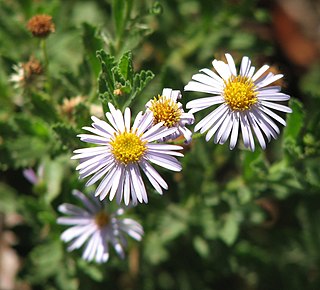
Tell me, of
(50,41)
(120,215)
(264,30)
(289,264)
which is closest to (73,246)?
(120,215)

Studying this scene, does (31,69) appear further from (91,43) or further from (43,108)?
(91,43)

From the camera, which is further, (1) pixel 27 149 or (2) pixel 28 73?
(1) pixel 27 149

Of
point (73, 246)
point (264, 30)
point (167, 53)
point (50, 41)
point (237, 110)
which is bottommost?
point (73, 246)

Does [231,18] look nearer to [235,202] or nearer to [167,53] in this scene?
[167,53]

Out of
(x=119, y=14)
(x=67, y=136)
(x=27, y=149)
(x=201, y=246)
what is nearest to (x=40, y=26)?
(x=119, y=14)

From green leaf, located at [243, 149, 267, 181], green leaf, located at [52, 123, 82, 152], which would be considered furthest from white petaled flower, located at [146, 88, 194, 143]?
green leaf, located at [243, 149, 267, 181]

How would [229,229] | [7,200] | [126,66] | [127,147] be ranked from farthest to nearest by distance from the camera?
[7,200] < [229,229] < [126,66] < [127,147]
